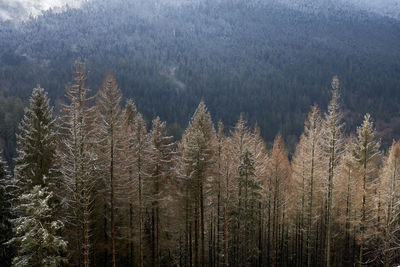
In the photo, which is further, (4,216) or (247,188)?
(247,188)

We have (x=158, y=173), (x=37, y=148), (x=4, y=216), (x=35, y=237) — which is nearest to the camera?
(x=35, y=237)

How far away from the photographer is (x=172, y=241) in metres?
31.7

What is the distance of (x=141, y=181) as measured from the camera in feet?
72.8


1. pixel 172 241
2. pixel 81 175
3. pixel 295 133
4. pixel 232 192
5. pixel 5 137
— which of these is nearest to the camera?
pixel 81 175

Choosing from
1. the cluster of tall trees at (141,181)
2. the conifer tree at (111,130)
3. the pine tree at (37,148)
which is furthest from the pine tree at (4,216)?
the conifer tree at (111,130)

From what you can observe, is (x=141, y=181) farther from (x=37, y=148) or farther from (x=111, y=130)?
(x=37, y=148)

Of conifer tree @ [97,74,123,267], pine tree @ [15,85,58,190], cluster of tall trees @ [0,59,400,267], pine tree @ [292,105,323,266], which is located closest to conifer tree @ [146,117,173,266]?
cluster of tall trees @ [0,59,400,267]

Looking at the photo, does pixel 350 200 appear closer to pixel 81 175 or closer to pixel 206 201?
pixel 206 201

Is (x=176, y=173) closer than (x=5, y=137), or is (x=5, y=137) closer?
(x=176, y=173)

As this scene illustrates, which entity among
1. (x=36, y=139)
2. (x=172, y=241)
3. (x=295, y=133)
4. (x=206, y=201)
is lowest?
(x=172, y=241)

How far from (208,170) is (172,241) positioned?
454 inches

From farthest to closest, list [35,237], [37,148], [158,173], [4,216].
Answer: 1. [158,173]
2. [37,148]
3. [4,216]
4. [35,237]

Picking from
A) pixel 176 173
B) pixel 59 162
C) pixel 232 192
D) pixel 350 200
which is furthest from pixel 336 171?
pixel 59 162

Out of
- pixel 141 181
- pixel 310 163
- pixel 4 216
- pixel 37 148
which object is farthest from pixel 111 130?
pixel 310 163
